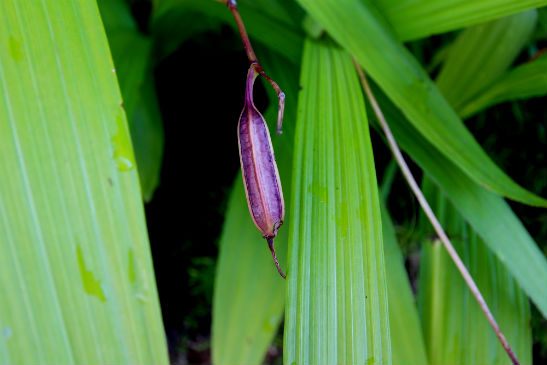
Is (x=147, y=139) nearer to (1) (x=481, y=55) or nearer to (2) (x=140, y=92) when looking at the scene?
(2) (x=140, y=92)

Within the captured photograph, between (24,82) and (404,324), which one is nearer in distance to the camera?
(24,82)

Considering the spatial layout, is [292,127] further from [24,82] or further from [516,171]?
[516,171]

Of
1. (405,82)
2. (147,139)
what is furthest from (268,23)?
(147,139)

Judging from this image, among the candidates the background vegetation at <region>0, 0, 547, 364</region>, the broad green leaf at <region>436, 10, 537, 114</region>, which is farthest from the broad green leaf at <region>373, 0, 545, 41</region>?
the broad green leaf at <region>436, 10, 537, 114</region>

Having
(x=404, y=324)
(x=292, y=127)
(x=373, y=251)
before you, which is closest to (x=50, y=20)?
(x=292, y=127)

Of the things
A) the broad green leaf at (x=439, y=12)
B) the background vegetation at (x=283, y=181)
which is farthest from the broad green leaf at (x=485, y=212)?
the broad green leaf at (x=439, y=12)

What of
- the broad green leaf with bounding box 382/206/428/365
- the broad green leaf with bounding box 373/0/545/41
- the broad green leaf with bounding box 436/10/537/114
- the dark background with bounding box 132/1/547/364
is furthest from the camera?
the dark background with bounding box 132/1/547/364

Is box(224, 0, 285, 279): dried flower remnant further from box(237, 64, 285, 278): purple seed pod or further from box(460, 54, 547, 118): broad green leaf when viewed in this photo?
box(460, 54, 547, 118): broad green leaf
